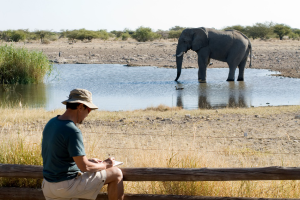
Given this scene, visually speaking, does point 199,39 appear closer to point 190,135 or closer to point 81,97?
point 190,135

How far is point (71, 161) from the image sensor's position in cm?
409

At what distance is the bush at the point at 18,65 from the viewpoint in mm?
20484

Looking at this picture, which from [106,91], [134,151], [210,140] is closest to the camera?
[134,151]

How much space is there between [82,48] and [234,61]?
70.9 feet

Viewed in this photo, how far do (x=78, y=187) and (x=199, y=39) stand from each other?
18.9 m

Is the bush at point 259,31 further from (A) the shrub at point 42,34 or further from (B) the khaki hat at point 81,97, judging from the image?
(B) the khaki hat at point 81,97

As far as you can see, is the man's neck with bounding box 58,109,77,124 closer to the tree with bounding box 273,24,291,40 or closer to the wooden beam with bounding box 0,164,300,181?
the wooden beam with bounding box 0,164,300,181

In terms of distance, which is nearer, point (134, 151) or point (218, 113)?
point (134, 151)

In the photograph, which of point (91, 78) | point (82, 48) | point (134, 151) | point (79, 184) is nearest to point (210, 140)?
point (134, 151)

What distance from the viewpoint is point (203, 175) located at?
4.49 meters

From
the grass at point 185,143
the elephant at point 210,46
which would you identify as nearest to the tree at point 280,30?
the elephant at point 210,46

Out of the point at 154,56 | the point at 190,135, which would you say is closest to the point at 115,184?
the point at 190,135

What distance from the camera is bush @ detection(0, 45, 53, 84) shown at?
20484mm

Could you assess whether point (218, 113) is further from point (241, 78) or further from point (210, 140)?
point (241, 78)
